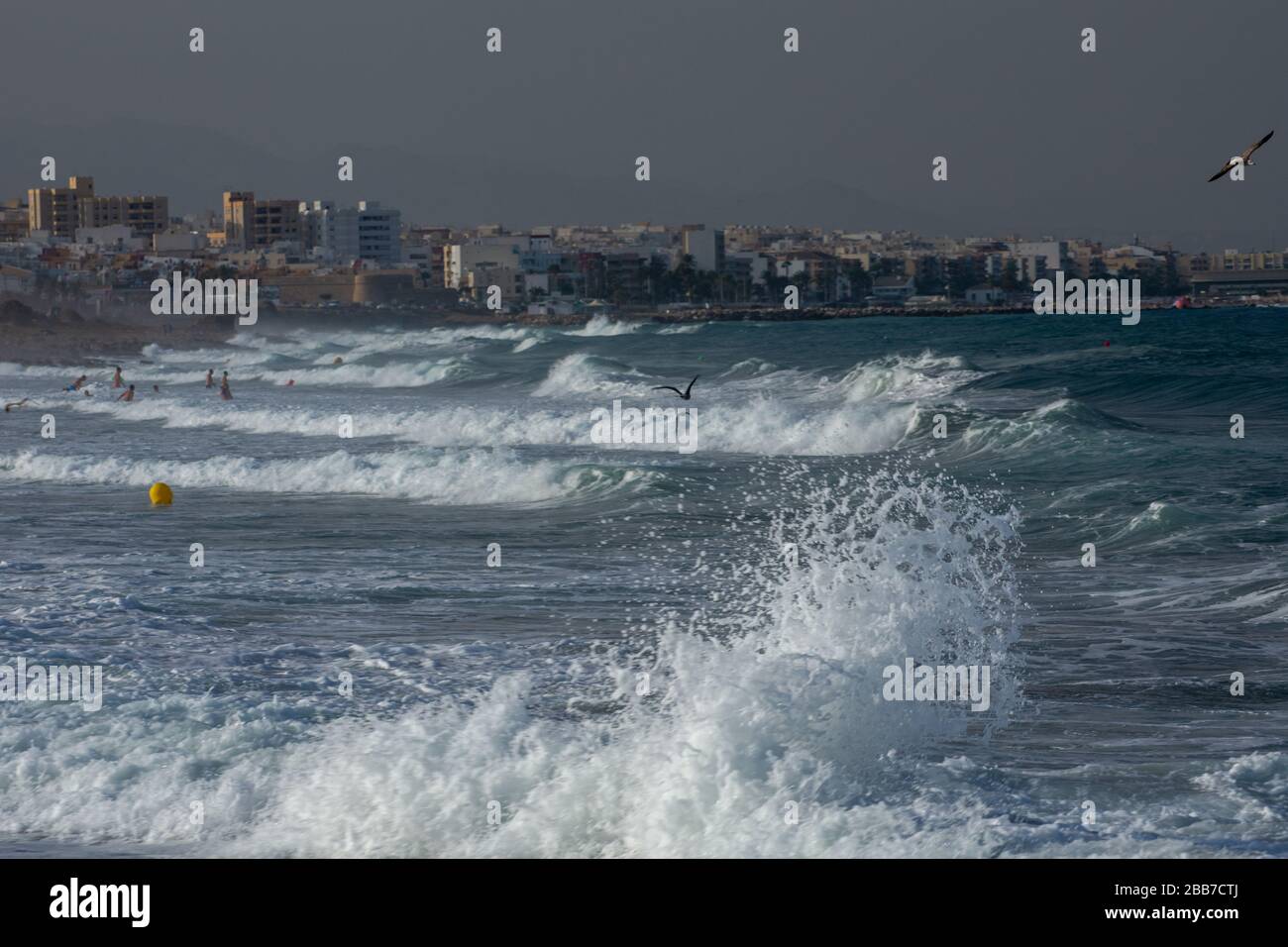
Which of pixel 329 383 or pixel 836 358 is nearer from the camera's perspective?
pixel 329 383

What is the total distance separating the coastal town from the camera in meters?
141

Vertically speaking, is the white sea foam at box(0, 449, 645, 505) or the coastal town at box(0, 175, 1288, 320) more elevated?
the coastal town at box(0, 175, 1288, 320)

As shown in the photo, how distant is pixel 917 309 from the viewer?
5802 inches

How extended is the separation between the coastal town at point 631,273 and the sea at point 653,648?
107976 millimetres

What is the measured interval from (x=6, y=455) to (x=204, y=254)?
138249 mm

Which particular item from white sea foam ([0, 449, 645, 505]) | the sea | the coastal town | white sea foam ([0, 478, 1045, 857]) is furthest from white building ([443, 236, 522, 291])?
white sea foam ([0, 478, 1045, 857])

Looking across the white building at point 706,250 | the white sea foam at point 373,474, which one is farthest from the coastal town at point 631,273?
the white sea foam at point 373,474

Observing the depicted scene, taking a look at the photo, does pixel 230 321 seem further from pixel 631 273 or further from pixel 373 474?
pixel 373 474

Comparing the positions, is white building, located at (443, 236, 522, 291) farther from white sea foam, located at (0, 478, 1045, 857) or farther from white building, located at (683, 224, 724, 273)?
white sea foam, located at (0, 478, 1045, 857)

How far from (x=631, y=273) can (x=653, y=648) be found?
547 ft

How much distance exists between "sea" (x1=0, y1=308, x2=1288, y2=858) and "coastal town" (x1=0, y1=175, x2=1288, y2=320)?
10798 centimetres

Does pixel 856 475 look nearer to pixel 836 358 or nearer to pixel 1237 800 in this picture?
pixel 1237 800

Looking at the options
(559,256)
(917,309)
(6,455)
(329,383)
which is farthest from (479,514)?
(559,256)

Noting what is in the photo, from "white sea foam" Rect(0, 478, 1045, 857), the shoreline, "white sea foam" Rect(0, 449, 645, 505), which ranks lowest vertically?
"white sea foam" Rect(0, 478, 1045, 857)
